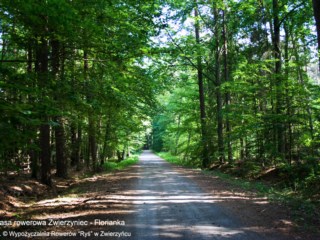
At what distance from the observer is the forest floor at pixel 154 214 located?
605 cm

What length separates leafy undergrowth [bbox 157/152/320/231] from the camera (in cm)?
755

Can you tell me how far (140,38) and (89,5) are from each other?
2.07m

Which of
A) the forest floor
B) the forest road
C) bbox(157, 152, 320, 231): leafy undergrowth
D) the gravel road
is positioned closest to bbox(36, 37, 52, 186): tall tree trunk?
the forest floor

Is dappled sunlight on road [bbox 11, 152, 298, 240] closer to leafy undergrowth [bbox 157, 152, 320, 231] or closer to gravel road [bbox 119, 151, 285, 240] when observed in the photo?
gravel road [bbox 119, 151, 285, 240]

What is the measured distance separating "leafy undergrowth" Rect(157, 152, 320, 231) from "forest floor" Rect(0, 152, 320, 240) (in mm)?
372

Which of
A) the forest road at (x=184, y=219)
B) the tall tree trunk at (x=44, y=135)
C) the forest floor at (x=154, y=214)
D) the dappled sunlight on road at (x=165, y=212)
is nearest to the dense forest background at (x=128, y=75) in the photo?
the tall tree trunk at (x=44, y=135)

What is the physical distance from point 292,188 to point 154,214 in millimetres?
6725

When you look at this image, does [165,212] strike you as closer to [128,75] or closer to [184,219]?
[184,219]

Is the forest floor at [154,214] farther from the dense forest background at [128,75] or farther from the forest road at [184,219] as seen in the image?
the dense forest background at [128,75]

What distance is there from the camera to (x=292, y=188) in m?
11.8

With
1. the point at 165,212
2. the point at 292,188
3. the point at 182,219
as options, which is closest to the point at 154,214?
the point at 165,212

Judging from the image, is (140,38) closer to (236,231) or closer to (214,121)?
(236,231)

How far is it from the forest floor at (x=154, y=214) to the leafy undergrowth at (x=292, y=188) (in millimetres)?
372

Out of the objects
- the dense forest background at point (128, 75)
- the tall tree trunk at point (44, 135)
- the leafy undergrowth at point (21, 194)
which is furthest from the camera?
the tall tree trunk at point (44, 135)
